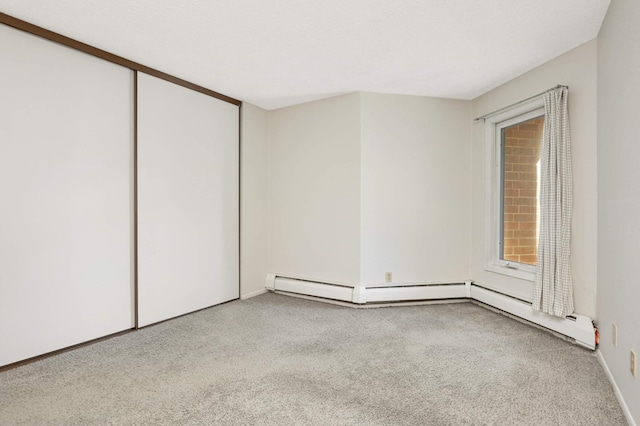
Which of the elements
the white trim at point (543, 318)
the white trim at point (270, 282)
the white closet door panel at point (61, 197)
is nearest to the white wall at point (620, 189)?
the white trim at point (543, 318)

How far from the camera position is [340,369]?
244cm

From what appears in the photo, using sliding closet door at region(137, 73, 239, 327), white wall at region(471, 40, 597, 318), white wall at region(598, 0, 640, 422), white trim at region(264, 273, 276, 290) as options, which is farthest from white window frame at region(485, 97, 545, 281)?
sliding closet door at region(137, 73, 239, 327)

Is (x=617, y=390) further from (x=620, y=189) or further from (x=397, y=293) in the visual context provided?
(x=397, y=293)

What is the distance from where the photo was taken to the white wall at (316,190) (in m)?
4.14

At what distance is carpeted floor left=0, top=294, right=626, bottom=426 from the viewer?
6.22 ft

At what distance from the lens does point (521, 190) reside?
384 cm

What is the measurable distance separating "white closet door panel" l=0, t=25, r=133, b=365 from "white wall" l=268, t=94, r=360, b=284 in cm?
186

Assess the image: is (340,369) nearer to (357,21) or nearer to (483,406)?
(483,406)

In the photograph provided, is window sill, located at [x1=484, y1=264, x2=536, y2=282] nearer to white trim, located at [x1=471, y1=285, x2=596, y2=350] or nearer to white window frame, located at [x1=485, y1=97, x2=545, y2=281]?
white window frame, located at [x1=485, y1=97, x2=545, y2=281]

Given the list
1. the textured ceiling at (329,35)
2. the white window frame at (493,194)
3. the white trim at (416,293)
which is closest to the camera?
the textured ceiling at (329,35)

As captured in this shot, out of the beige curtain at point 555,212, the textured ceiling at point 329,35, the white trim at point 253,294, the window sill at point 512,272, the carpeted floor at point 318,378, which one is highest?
the textured ceiling at point 329,35

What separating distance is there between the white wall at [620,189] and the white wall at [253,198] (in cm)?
339

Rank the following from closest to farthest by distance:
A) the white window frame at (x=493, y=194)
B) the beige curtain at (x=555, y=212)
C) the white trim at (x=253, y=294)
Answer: the beige curtain at (x=555, y=212), the white window frame at (x=493, y=194), the white trim at (x=253, y=294)

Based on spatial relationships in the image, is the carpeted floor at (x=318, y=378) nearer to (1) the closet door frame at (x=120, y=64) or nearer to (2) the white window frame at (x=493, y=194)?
(1) the closet door frame at (x=120, y=64)
